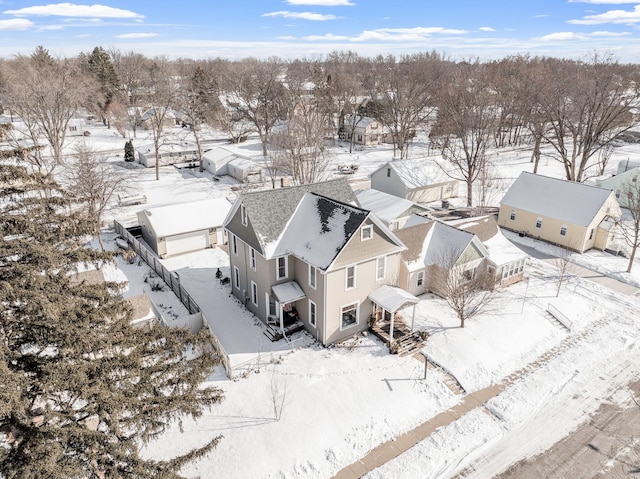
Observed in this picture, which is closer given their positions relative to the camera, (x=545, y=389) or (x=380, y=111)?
(x=545, y=389)

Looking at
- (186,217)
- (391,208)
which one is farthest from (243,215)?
(391,208)

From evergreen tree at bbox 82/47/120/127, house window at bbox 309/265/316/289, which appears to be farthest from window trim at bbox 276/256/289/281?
evergreen tree at bbox 82/47/120/127

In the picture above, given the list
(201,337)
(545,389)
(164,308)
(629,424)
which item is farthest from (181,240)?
(629,424)

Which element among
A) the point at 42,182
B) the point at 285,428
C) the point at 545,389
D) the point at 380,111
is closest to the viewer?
the point at 42,182

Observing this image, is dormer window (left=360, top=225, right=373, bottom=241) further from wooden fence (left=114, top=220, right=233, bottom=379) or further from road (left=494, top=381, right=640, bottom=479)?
road (left=494, top=381, right=640, bottom=479)

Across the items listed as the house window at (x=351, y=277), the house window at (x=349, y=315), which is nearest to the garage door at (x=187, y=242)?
the house window at (x=349, y=315)

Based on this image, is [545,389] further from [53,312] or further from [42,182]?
[42,182]
